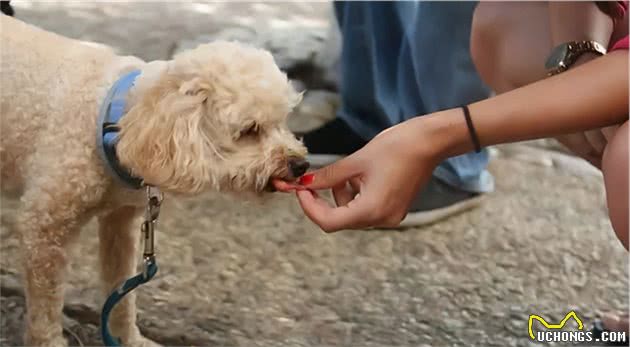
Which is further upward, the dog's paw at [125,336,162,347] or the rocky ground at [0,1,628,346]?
the rocky ground at [0,1,628,346]

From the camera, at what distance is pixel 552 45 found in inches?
41.1

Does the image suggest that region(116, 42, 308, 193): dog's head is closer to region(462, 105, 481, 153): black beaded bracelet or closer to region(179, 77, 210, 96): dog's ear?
region(179, 77, 210, 96): dog's ear

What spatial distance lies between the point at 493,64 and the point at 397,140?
40 cm

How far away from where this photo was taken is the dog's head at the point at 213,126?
34.9 inches

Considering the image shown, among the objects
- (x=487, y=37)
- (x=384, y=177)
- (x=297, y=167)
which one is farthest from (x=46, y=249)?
(x=487, y=37)

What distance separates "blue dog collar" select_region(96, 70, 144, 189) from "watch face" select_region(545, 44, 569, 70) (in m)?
0.53

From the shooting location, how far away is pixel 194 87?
0.91 metres

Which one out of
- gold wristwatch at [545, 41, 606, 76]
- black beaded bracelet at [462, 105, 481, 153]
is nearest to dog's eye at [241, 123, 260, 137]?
black beaded bracelet at [462, 105, 481, 153]

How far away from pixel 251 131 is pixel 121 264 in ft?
1.12

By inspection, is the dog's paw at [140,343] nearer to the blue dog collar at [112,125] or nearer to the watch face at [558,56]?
the blue dog collar at [112,125]

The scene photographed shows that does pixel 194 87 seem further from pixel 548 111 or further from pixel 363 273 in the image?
pixel 363 273

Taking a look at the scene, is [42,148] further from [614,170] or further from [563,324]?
[563,324]

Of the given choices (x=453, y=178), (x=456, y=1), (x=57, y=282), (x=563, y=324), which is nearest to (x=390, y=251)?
(x=453, y=178)

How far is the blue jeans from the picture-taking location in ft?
5.17
